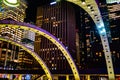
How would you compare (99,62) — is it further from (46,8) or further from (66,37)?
(46,8)

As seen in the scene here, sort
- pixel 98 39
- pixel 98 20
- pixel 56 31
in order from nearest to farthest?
pixel 98 20 → pixel 56 31 → pixel 98 39

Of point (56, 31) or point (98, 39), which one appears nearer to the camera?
point (56, 31)

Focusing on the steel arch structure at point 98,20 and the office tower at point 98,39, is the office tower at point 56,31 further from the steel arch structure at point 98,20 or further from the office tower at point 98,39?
the steel arch structure at point 98,20

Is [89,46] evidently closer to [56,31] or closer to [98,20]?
[56,31]

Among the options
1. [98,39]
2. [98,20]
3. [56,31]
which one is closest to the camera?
[98,20]

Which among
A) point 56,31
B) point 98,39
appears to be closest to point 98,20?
point 56,31

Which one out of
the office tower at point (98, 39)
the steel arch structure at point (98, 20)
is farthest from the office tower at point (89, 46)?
the steel arch structure at point (98, 20)

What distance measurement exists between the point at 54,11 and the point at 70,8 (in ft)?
51.5

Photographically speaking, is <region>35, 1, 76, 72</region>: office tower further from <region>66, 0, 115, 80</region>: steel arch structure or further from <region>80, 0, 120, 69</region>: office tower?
<region>66, 0, 115, 80</region>: steel arch structure

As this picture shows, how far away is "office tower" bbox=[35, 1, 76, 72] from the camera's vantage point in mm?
126312

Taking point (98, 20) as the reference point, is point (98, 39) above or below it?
below

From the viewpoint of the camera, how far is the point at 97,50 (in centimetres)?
12862

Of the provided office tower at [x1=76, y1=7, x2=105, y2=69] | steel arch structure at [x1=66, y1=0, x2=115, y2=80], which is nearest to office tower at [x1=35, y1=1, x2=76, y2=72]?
office tower at [x1=76, y1=7, x2=105, y2=69]

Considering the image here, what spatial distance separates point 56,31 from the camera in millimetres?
130750
